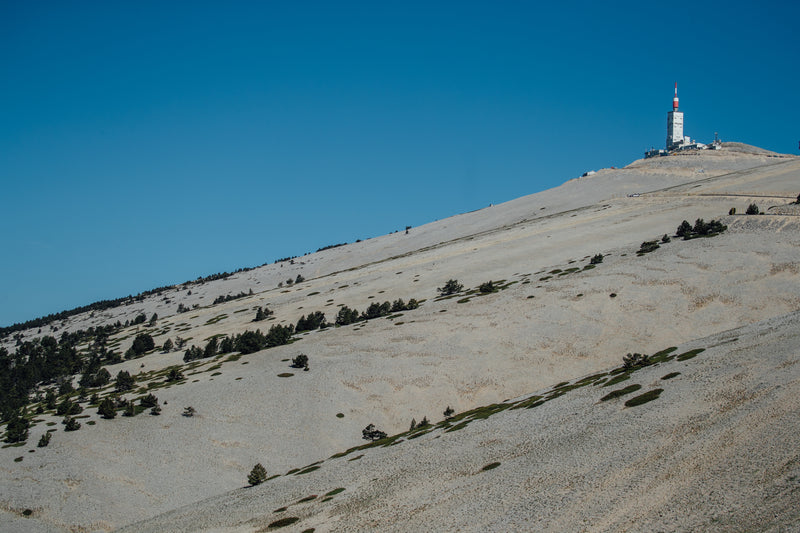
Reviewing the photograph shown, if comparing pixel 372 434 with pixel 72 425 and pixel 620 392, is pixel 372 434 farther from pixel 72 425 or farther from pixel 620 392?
pixel 72 425

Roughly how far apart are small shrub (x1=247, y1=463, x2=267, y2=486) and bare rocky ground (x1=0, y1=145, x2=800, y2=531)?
1.88 m

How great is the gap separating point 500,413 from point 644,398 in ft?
39.4

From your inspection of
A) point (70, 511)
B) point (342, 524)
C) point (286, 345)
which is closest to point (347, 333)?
point (286, 345)

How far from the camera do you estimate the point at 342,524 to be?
30375mm

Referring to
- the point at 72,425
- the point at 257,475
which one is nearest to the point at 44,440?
the point at 72,425

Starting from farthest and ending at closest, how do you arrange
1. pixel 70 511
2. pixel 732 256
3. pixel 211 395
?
pixel 732 256, pixel 211 395, pixel 70 511

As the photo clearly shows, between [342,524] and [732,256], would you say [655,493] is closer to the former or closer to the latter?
[342,524]

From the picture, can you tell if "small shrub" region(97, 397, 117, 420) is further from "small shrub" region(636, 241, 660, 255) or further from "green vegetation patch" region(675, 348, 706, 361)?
"small shrub" region(636, 241, 660, 255)

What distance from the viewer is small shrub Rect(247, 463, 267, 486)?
4466 centimetres

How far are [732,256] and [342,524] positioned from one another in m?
63.9

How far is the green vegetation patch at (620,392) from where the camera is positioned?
38.3 meters

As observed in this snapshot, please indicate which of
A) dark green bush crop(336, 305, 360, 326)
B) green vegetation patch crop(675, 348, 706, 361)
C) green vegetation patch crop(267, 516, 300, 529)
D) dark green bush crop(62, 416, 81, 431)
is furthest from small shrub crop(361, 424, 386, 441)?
dark green bush crop(336, 305, 360, 326)

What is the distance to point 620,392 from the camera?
38.6 m

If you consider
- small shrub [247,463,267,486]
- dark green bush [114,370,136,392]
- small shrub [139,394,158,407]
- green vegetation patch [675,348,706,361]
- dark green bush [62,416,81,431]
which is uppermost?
dark green bush [114,370,136,392]
